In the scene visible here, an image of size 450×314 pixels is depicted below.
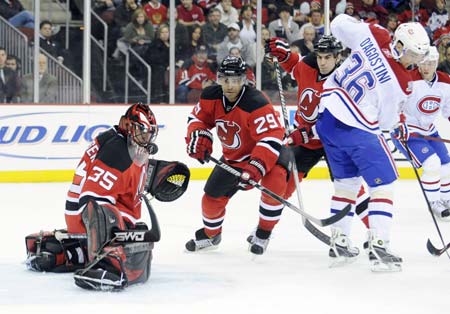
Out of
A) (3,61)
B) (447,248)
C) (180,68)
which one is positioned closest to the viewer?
(447,248)

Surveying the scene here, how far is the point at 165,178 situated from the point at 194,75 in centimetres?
470

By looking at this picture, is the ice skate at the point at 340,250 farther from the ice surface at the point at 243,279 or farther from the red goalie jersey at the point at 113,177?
the red goalie jersey at the point at 113,177

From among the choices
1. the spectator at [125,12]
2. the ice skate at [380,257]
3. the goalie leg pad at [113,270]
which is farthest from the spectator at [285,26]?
the goalie leg pad at [113,270]

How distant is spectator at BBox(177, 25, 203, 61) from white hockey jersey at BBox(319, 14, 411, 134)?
4257mm

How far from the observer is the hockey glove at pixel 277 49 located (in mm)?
5504

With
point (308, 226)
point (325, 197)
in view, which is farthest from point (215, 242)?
point (325, 197)

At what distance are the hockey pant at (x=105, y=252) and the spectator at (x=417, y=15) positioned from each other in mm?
6589

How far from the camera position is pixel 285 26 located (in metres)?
9.47

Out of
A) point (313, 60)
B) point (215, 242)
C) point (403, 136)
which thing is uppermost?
point (313, 60)

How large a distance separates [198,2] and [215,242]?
426 centimetres

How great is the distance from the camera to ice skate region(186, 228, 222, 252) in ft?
17.2

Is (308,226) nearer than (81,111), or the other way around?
(308,226)

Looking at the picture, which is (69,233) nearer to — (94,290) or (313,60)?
(94,290)

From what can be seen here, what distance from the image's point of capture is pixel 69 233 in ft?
14.7
